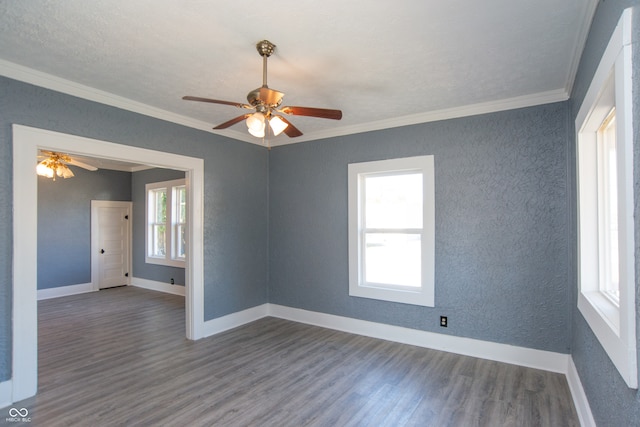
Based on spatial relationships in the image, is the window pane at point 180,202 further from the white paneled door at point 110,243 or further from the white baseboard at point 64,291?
the white baseboard at point 64,291

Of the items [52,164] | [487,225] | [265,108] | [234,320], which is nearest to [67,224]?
[52,164]

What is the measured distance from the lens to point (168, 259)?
270 inches

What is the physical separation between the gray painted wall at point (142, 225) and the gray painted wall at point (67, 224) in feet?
1.69

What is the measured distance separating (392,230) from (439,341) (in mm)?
1364

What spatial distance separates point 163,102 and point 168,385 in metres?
2.74

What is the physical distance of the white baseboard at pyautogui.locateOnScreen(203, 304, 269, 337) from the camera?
429 cm

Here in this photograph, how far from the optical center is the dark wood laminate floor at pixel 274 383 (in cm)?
251

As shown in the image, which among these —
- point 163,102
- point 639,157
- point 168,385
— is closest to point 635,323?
point 639,157

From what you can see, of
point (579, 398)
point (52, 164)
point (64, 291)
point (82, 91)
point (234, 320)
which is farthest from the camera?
point (64, 291)

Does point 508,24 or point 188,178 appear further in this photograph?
point 188,178

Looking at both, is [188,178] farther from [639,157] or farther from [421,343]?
[639,157]

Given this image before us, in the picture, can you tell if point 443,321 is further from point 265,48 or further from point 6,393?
point 6,393

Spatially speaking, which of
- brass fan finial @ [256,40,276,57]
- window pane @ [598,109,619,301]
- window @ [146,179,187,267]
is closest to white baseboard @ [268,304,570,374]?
window pane @ [598,109,619,301]

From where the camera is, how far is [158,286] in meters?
7.05
